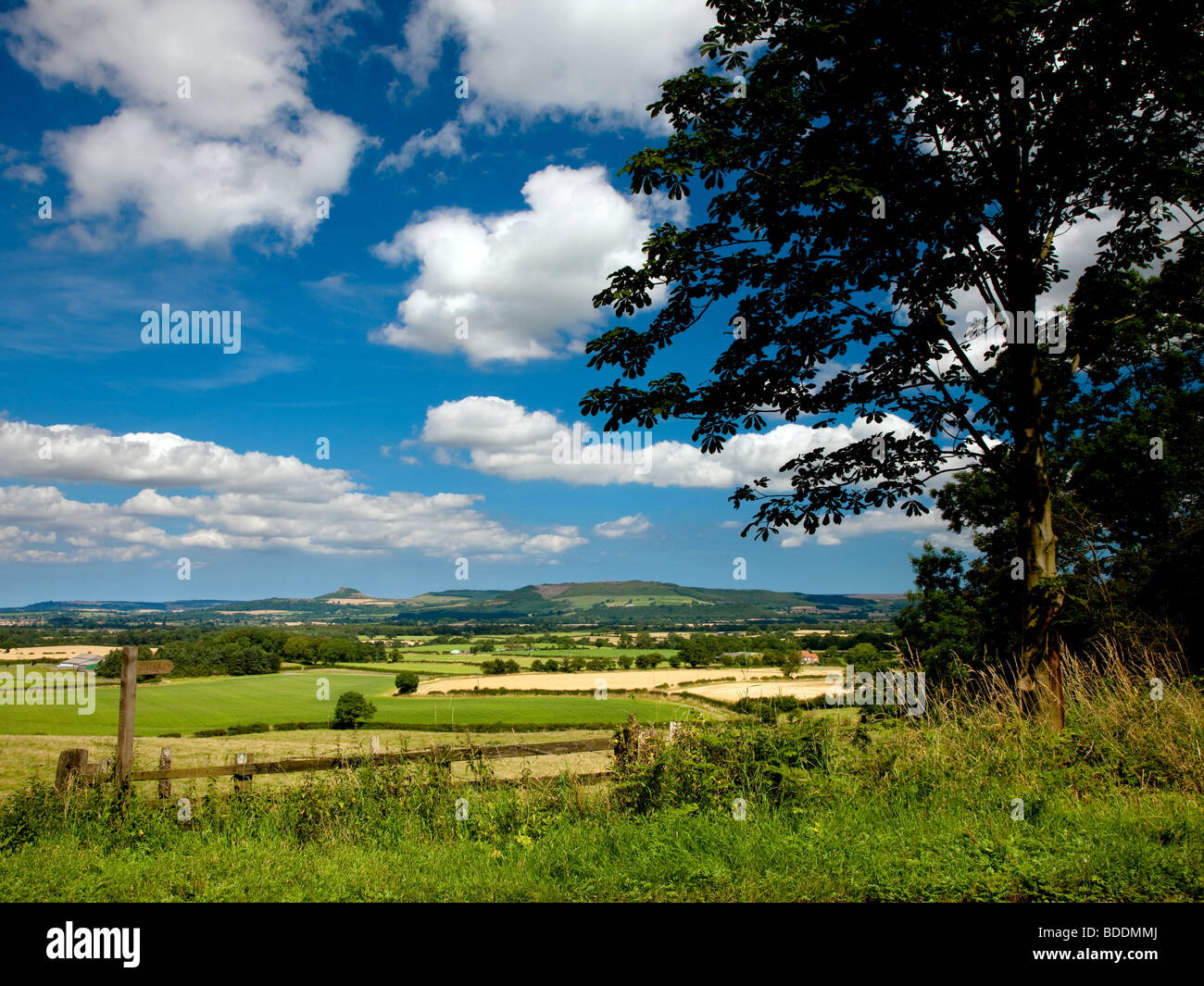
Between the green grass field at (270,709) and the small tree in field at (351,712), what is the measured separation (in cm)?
121

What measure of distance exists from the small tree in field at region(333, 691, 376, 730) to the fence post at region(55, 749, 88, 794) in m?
45.2

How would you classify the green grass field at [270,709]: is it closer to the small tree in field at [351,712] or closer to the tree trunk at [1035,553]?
the small tree in field at [351,712]

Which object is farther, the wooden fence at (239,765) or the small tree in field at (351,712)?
the small tree in field at (351,712)

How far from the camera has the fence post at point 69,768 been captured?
7.28 meters

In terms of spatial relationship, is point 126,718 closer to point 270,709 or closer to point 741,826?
point 741,826

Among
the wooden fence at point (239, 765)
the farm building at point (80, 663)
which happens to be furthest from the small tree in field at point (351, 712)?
the wooden fence at point (239, 765)

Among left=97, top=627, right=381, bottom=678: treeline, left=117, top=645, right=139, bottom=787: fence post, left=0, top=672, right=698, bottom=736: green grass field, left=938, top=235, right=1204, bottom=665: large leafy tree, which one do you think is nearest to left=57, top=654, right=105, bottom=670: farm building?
left=0, top=672, right=698, bottom=736: green grass field

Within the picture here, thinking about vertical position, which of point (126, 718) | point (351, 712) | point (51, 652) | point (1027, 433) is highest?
point (1027, 433)

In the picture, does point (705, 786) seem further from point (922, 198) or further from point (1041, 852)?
point (922, 198)

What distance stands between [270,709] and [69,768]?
54.3 metres

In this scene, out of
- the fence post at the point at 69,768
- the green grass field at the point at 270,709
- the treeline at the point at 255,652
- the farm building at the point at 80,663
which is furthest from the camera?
the treeline at the point at 255,652

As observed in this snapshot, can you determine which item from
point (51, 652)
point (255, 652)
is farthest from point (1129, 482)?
point (51, 652)

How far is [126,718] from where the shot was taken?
834cm

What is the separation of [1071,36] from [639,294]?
5.93 m
